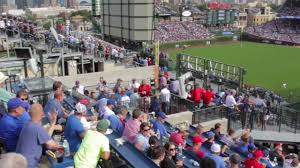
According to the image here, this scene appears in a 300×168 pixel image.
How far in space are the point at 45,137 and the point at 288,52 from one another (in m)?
54.1

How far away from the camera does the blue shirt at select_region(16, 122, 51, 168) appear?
15.6 ft

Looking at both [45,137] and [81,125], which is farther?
[81,125]

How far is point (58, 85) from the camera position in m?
7.76

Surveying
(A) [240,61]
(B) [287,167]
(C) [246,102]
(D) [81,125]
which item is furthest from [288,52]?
(D) [81,125]

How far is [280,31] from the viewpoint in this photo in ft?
241

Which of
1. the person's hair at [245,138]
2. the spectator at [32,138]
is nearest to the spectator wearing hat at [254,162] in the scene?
the person's hair at [245,138]

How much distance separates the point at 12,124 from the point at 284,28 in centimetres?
7671

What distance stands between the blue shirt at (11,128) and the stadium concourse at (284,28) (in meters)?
63.5

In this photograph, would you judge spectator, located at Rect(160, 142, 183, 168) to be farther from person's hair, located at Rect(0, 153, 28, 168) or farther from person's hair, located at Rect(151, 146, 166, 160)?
person's hair, located at Rect(0, 153, 28, 168)

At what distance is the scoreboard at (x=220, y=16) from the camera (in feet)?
290

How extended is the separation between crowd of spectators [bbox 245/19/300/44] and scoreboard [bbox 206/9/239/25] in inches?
474

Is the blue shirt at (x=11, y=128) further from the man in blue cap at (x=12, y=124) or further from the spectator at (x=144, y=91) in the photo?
the spectator at (x=144, y=91)

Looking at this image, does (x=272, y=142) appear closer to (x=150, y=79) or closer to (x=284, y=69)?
(x=150, y=79)

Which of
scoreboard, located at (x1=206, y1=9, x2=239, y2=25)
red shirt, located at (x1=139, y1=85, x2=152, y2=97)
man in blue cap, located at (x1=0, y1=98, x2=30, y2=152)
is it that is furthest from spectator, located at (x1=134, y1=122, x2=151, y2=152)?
scoreboard, located at (x1=206, y1=9, x2=239, y2=25)
